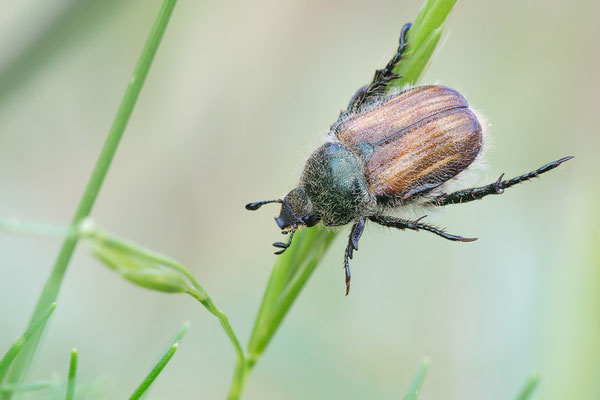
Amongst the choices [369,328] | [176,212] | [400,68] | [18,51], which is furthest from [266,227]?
[400,68]

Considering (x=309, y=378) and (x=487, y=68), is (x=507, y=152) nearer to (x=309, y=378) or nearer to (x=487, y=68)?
(x=487, y=68)

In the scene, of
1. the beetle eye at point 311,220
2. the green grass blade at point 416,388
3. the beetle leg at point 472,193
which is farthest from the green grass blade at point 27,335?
the beetle leg at point 472,193

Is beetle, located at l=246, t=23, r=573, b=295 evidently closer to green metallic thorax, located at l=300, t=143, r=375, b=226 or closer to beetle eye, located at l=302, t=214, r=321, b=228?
green metallic thorax, located at l=300, t=143, r=375, b=226

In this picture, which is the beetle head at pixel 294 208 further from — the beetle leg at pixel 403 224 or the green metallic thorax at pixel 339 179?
the beetle leg at pixel 403 224

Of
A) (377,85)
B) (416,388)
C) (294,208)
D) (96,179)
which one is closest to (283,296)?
(416,388)

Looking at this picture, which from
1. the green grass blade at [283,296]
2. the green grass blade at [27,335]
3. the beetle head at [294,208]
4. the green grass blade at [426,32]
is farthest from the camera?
the beetle head at [294,208]

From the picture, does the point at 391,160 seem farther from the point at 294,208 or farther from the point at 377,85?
the point at 294,208

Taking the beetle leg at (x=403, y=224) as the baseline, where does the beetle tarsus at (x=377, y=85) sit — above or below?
above
